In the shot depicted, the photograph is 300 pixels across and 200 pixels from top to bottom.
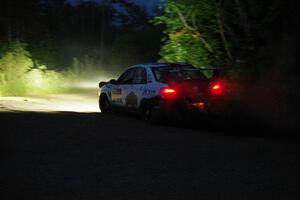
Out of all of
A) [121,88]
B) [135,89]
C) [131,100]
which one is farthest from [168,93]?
[121,88]

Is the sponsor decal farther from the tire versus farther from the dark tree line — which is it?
the dark tree line

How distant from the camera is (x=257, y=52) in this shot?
19375 mm

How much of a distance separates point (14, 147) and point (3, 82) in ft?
50.4

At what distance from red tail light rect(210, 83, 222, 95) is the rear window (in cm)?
79

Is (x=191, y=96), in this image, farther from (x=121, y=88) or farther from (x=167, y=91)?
(x=121, y=88)

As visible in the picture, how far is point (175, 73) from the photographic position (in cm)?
1583

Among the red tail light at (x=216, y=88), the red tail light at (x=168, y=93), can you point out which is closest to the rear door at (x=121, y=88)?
the red tail light at (x=168, y=93)

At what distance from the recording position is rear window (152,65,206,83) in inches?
613

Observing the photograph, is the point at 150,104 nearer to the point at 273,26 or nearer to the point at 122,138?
the point at 122,138

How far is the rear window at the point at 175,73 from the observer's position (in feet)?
51.1

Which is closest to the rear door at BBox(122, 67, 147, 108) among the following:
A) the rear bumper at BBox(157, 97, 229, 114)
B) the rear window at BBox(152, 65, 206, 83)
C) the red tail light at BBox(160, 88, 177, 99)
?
the rear window at BBox(152, 65, 206, 83)

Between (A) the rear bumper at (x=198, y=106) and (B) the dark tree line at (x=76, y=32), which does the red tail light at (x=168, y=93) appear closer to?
(A) the rear bumper at (x=198, y=106)

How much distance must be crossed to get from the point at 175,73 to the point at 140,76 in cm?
123

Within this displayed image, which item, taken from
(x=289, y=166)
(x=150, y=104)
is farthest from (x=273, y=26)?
(x=289, y=166)
